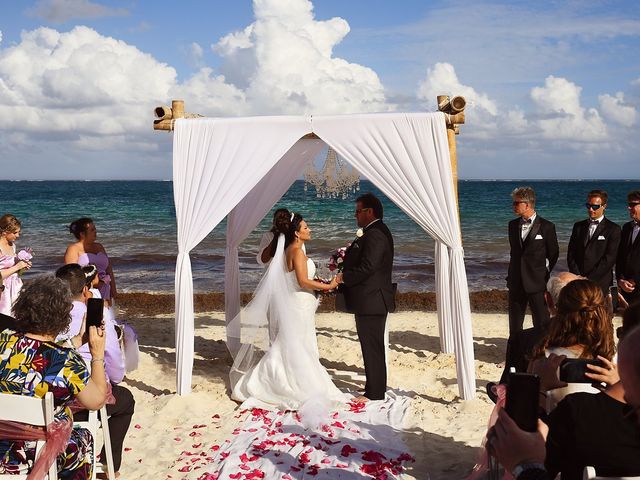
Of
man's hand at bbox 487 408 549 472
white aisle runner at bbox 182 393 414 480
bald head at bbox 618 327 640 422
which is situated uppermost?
bald head at bbox 618 327 640 422

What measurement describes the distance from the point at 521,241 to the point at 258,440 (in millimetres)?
3110

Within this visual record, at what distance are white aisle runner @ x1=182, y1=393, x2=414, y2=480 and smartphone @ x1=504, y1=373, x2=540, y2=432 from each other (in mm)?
2773

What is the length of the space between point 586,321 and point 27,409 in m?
2.56

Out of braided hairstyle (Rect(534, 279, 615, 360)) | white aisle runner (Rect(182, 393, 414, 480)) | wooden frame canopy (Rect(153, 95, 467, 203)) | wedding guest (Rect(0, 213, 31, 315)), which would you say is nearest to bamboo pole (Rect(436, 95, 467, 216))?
wooden frame canopy (Rect(153, 95, 467, 203))

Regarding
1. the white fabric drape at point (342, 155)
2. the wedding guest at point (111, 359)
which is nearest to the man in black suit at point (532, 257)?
the white fabric drape at point (342, 155)

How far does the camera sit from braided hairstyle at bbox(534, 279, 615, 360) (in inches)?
123

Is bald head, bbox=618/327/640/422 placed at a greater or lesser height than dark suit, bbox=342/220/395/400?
greater

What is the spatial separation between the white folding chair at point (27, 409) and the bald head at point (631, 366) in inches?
95.9

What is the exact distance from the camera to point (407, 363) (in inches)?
290

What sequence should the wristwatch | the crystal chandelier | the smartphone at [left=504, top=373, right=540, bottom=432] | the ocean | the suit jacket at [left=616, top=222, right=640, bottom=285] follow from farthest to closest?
the ocean → the crystal chandelier → the suit jacket at [left=616, top=222, right=640, bottom=285] → the wristwatch → the smartphone at [left=504, top=373, right=540, bottom=432]

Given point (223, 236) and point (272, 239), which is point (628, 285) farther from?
point (223, 236)

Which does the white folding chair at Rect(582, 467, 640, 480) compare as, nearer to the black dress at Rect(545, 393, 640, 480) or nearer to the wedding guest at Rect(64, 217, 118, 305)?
the black dress at Rect(545, 393, 640, 480)

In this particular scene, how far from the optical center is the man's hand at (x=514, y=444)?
1891 millimetres

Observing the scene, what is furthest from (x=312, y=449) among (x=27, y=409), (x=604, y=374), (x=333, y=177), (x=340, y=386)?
(x=333, y=177)
